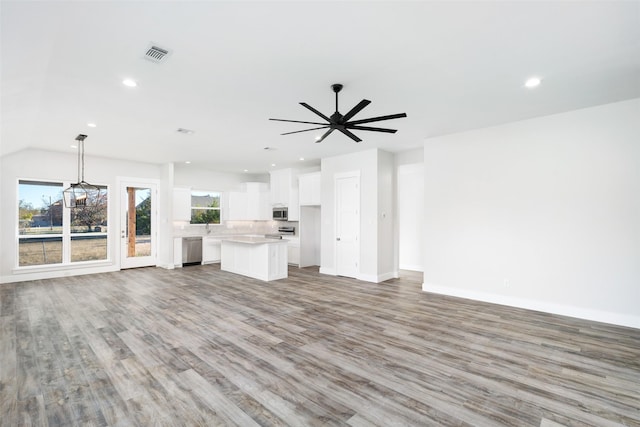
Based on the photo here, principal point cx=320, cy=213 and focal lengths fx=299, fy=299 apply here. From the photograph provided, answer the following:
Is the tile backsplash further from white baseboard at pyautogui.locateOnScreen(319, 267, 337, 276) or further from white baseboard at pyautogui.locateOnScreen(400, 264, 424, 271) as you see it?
white baseboard at pyautogui.locateOnScreen(400, 264, 424, 271)

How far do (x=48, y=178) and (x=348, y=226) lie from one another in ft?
22.4

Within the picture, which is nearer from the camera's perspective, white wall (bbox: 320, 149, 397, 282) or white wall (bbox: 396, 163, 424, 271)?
white wall (bbox: 320, 149, 397, 282)

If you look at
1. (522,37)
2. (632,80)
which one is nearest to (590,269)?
(632,80)

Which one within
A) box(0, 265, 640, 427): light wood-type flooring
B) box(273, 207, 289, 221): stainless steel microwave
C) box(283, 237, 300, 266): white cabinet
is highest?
box(273, 207, 289, 221): stainless steel microwave

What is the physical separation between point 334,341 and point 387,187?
4.07 m

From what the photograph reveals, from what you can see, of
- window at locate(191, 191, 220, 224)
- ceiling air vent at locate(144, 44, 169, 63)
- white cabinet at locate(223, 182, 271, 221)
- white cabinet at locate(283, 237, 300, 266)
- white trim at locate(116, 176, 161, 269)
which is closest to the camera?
ceiling air vent at locate(144, 44, 169, 63)

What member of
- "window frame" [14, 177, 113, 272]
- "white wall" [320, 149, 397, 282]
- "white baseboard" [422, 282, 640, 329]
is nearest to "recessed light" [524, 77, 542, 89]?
"white baseboard" [422, 282, 640, 329]

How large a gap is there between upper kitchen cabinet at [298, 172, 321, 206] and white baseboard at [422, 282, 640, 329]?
3.53 meters

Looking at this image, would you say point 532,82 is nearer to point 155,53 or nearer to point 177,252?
point 155,53

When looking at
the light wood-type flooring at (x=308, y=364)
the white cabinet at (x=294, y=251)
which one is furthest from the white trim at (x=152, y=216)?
the white cabinet at (x=294, y=251)

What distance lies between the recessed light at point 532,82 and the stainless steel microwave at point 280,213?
258 inches

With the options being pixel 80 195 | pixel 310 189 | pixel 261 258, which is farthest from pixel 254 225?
pixel 80 195

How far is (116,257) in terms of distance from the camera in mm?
7574

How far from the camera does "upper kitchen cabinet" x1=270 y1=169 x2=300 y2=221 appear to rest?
28.0 ft
